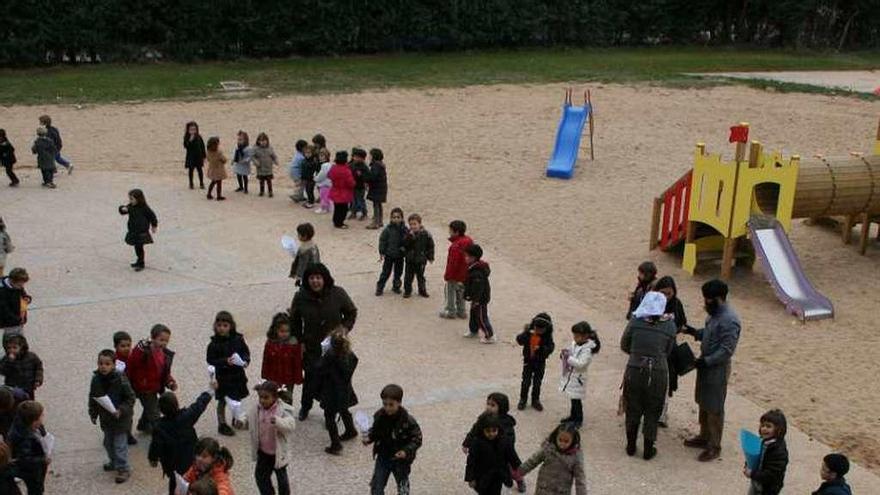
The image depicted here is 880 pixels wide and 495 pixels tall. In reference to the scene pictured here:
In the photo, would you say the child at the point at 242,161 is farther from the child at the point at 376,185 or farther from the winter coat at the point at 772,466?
the winter coat at the point at 772,466

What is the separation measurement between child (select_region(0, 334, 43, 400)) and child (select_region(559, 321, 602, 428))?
4756 millimetres

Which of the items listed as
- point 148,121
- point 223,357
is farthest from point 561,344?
point 148,121

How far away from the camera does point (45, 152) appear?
18.8m

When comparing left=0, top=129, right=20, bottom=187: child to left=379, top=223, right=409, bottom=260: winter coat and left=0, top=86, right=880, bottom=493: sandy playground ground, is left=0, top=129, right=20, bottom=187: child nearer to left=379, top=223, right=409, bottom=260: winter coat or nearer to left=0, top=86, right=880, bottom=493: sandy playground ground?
left=0, top=86, right=880, bottom=493: sandy playground ground

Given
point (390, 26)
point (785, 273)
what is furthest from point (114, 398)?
point (390, 26)

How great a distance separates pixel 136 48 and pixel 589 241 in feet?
76.0

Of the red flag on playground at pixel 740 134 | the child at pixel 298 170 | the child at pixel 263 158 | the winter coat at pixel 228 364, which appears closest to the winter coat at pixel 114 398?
the winter coat at pixel 228 364

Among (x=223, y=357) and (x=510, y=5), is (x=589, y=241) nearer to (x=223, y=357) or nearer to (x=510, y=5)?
(x=223, y=357)

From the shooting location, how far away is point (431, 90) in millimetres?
30062

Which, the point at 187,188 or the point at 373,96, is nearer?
the point at 187,188

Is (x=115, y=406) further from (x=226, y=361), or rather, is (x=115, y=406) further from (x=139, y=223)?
(x=139, y=223)

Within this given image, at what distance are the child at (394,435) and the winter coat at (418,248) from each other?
5464 millimetres

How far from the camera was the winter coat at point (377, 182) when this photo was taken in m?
16.8

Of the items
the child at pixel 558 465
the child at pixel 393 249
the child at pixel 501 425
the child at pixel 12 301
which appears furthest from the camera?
the child at pixel 393 249
